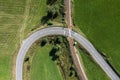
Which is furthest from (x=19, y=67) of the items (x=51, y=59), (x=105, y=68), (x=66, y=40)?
(x=105, y=68)

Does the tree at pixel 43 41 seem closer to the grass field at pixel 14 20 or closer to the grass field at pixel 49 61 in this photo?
the grass field at pixel 49 61

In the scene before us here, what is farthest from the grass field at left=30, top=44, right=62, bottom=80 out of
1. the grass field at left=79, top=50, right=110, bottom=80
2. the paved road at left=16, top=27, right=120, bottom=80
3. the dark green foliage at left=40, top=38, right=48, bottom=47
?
the grass field at left=79, top=50, right=110, bottom=80

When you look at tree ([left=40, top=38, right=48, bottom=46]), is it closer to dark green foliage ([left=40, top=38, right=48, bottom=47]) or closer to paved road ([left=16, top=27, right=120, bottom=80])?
dark green foliage ([left=40, top=38, right=48, bottom=47])

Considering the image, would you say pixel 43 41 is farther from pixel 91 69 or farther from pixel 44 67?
pixel 91 69

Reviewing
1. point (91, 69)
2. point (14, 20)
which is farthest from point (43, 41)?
point (91, 69)

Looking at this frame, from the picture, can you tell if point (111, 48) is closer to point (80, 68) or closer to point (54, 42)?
point (80, 68)
